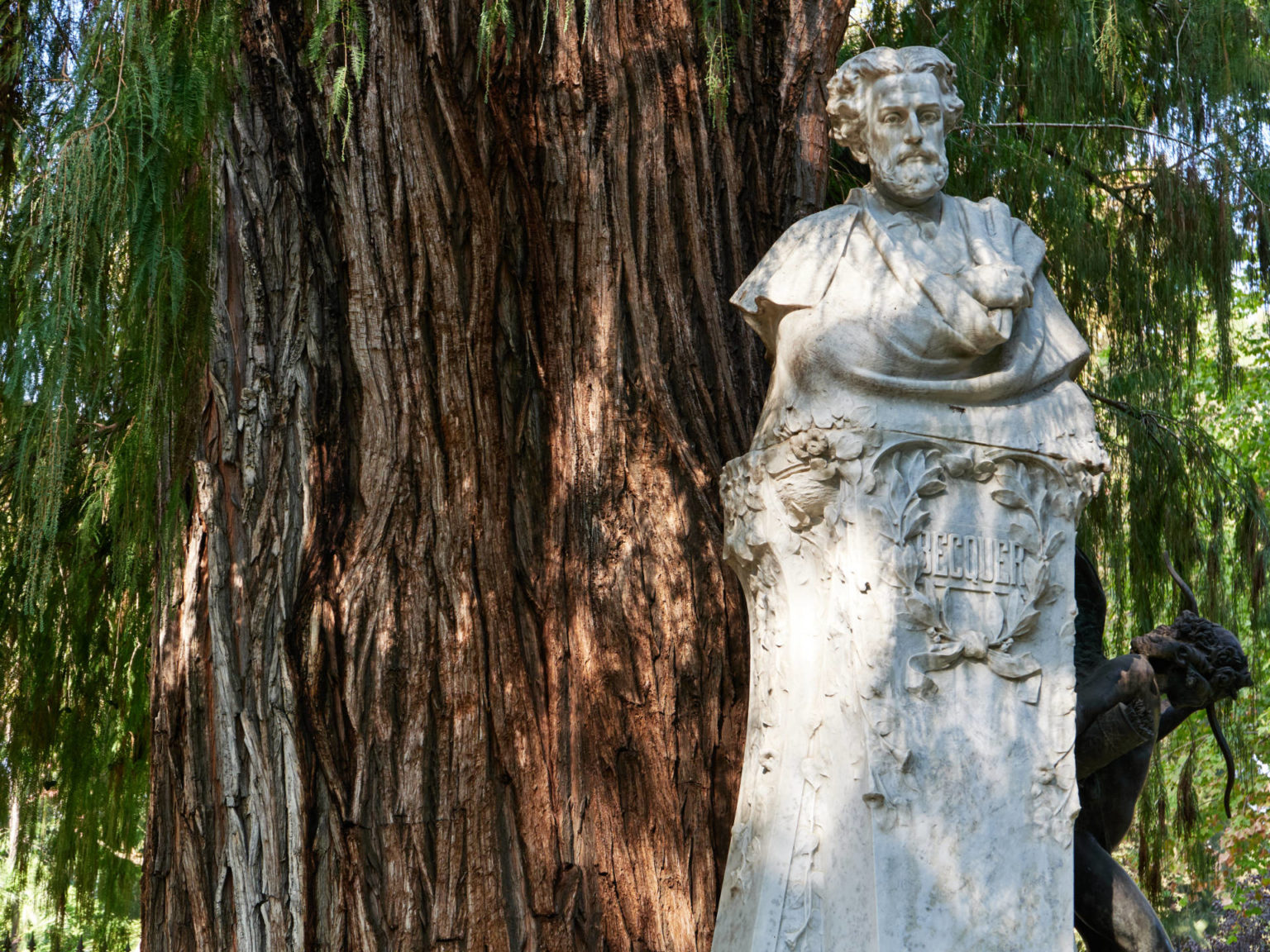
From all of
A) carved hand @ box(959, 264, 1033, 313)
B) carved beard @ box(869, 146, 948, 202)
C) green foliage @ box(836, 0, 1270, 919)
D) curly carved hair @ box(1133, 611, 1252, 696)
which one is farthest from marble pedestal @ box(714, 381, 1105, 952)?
green foliage @ box(836, 0, 1270, 919)

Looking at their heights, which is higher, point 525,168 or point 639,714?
point 525,168

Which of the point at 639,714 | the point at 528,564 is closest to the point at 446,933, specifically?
the point at 639,714

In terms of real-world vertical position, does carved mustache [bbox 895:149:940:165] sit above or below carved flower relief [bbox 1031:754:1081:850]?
above

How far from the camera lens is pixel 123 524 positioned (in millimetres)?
4203

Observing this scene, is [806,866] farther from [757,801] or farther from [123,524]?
[123,524]

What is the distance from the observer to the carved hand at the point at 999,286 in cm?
372

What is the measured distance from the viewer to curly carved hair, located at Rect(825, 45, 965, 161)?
391 cm

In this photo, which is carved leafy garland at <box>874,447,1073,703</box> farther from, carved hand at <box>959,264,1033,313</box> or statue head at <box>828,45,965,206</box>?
statue head at <box>828,45,965,206</box>

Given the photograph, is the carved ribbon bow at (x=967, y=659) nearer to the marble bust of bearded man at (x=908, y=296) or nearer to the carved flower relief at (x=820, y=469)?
the carved flower relief at (x=820, y=469)

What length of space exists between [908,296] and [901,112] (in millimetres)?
520

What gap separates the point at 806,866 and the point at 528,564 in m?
1.53

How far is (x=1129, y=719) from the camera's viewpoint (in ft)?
12.9

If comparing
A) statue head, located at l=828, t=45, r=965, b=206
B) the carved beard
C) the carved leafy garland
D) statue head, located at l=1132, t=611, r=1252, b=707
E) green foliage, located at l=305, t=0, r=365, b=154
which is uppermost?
green foliage, located at l=305, t=0, r=365, b=154

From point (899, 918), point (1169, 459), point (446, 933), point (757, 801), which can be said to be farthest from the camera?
point (1169, 459)
